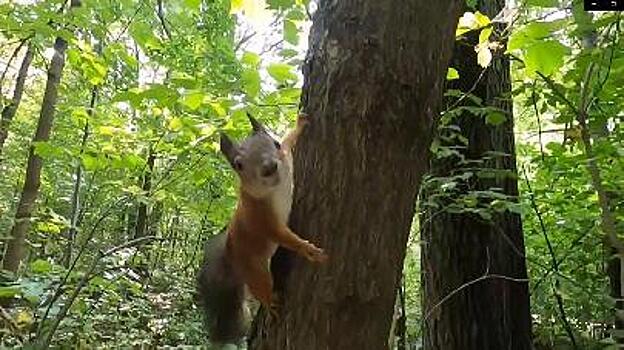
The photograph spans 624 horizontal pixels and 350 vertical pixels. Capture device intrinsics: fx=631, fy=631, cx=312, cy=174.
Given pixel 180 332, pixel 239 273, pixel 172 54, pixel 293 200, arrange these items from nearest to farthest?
1. pixel 293 200
2. pixel 239 273
3. pixel 172 54
4. pixel 180 332

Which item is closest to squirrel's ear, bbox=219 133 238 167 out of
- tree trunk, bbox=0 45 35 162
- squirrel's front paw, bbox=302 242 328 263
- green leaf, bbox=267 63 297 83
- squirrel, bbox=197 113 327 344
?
squirrel, bbox=197 113 327 344

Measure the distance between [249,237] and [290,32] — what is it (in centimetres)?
124

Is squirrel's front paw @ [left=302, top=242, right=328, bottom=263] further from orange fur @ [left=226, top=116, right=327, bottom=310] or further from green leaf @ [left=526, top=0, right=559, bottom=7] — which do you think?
green leaf @ [left=526, top=0, right=559, bottom=7]

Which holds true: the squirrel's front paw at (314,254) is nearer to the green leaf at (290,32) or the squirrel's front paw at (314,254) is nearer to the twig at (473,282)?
the green leaf at (290,32)

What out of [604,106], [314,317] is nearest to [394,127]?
[314,317]

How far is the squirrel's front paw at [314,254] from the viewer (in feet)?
4.96

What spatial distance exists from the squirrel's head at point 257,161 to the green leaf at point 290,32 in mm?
802

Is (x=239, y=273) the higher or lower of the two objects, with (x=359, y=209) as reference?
lower

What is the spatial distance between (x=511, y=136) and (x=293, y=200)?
2.23 metres

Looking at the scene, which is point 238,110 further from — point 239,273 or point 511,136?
point 511,136

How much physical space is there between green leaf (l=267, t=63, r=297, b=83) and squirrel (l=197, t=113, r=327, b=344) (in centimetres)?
66

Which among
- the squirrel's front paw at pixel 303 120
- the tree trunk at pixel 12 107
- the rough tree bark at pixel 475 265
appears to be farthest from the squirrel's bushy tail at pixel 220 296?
the tree trunk at pixel 12 107

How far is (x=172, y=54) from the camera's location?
5.46 m

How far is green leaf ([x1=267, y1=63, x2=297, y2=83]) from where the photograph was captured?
2693 mm
